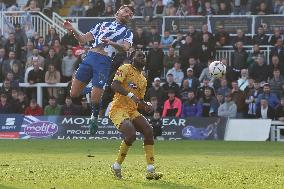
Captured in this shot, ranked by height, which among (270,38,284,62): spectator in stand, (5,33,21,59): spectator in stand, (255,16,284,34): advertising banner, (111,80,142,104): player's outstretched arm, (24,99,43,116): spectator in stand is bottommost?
(24,99,43,116): spectator in stand

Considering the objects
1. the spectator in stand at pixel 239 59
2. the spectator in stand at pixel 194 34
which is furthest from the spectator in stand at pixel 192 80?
the spectator in stand at pixel 239 59

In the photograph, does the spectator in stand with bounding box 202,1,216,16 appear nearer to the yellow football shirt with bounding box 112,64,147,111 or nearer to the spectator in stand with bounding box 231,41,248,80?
the spectator in stand with bounding box 231,41,248,80

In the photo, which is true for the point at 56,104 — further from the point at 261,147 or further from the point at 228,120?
the point at 261,147

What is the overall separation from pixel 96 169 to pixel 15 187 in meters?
3.39

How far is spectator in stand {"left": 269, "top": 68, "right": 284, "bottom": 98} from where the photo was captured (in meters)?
29.6

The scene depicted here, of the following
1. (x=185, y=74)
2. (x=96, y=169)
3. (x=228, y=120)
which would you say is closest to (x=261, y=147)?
(x=228, y=120)

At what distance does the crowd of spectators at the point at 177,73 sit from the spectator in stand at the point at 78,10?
3.16m

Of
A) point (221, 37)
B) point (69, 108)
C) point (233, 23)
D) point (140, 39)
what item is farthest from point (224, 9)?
point (69, 108)

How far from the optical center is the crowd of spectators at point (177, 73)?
29266 millimetres

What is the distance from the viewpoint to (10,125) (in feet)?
99.0

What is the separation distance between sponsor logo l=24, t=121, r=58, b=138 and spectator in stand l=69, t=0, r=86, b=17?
8.63 meters

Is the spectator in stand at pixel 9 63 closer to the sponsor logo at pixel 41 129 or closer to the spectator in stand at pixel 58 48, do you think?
the spectator in stand at pixel 58 48

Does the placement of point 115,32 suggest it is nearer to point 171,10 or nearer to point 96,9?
point 171,10

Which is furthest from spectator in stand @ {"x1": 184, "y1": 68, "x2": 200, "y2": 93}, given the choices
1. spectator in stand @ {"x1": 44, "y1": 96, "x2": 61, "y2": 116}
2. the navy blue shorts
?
the navy blue shorts
